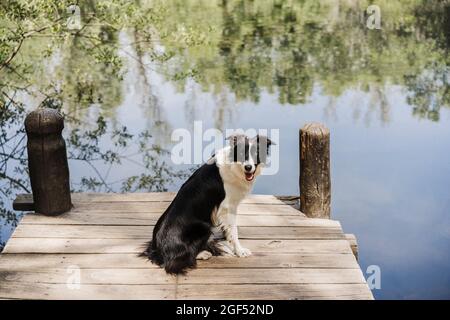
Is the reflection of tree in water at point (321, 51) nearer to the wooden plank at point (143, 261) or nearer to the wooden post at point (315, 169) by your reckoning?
the wooden post at point (315, 169)

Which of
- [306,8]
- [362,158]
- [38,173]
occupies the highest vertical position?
[306,8]

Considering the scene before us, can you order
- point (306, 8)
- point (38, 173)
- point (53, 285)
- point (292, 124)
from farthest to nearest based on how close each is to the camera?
point (306, 8) → point (292, 124) → point (38, 173) → point (53, 285)

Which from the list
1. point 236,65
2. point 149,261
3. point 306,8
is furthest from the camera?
point 306,8

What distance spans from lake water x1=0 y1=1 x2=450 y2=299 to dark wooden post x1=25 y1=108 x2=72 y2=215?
8.35ft

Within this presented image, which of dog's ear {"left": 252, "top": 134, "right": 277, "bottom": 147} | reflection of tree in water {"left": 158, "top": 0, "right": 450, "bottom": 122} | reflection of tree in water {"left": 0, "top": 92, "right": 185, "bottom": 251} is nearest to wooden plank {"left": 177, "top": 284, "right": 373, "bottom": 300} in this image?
dog's ear {"left": 252, "top": 134, "right": 277, "bottom": 147}

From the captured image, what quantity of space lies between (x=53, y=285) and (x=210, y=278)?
100 cm

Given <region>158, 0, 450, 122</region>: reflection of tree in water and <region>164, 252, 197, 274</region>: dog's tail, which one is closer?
<region>164, 252, 197, 274</region>: dog's tail

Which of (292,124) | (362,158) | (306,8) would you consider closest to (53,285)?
(362,158)

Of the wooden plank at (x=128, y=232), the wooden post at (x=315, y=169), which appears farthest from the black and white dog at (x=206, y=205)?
the wooden post at (x=315, y=169)

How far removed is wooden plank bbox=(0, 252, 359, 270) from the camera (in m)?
4.34

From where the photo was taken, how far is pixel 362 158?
9.52m

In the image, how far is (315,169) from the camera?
17.1 feet

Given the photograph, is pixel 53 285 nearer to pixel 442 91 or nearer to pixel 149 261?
pixel 149 261

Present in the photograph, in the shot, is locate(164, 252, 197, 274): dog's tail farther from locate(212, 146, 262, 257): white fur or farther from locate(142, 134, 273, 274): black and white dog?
locate(212, 146, 262, 257): white fur
